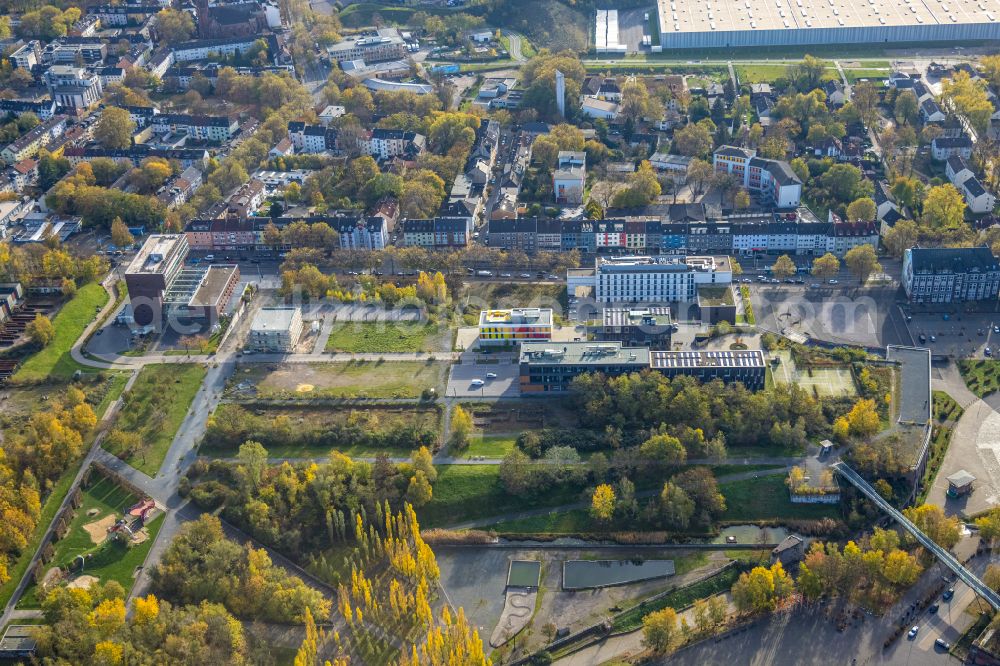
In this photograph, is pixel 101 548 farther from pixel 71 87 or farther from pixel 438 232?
pixel 71 87

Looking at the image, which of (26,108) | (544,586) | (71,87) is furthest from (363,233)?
(26,108)

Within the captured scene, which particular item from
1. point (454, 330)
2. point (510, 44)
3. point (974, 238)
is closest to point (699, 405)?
point (454, 330)

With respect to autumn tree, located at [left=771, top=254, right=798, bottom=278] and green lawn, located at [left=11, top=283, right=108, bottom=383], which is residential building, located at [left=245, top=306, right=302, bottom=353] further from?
autumn tree, located at [left=771, top=254, right=798, bottom=278]

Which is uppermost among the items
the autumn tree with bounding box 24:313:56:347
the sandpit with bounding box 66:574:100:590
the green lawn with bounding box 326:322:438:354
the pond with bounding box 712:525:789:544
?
the autumn tree with bounding box 24:313:56:347

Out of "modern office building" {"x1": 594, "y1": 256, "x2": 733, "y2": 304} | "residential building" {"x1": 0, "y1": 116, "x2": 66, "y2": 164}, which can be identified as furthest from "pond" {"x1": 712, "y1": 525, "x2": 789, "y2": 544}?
"residential building" {"x1": 0, "y1": 116, "x2": 66, "y2": 164}

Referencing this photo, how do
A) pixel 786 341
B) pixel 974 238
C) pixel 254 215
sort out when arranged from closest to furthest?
pixel 786 341 → pixel 974 238 → pixel 254 215

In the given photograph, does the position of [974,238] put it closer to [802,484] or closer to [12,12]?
[802,484]

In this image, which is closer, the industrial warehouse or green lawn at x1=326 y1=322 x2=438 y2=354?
green lawn at x1=326 y1=322 x2=438 y2=354

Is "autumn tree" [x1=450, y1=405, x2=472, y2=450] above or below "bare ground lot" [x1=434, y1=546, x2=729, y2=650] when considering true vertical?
above
